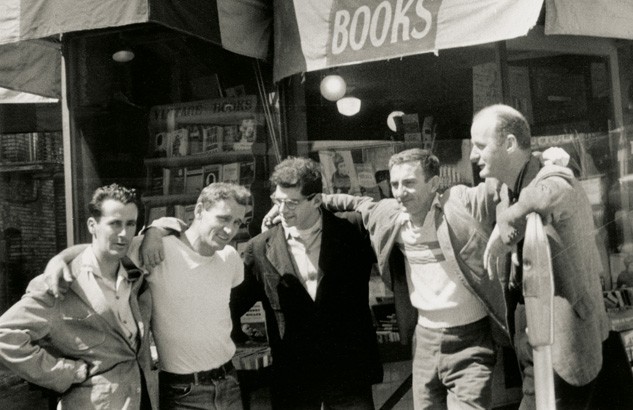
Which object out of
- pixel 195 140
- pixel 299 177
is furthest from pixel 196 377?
pixel 195 140

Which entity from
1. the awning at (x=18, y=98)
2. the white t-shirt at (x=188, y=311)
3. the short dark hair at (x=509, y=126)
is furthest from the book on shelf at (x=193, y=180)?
the short dark hair at (x=509, y=126)

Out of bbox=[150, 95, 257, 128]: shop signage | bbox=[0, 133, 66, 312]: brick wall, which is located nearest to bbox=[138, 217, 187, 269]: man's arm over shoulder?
bbox=[150, 95, 257, 128]: shop signage

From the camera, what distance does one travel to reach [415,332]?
4.69 meters

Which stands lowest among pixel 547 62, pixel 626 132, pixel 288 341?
pixel 288 341

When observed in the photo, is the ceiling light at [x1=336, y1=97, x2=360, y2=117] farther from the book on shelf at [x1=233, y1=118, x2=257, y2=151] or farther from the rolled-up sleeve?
the rolled-up sleeve

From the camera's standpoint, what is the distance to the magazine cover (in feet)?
22.1

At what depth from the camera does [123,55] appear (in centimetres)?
698

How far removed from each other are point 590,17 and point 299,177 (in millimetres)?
2387

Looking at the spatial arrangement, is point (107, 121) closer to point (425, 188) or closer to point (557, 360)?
point (425, 188)

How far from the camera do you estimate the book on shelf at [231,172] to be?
6.77m

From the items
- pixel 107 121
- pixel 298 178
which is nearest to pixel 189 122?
pixel 107 121

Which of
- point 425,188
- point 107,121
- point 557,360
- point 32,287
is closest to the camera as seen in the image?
point 557,360

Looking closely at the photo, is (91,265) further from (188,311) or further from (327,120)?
(327,120)

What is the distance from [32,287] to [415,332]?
2.09 metres
